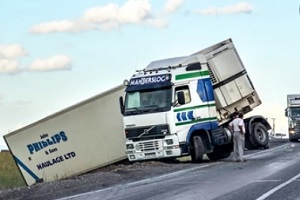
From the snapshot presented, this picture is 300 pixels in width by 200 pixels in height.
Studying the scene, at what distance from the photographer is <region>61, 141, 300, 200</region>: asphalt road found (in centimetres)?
1395

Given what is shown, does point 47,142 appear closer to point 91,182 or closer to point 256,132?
point 91,182

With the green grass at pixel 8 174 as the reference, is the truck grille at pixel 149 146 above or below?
above

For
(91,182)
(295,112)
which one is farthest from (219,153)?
(295,112)

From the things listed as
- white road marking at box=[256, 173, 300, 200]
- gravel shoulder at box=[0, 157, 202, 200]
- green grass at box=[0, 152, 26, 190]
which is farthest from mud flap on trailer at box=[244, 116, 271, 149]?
white road marking at box=[256, 173, 300, 200]

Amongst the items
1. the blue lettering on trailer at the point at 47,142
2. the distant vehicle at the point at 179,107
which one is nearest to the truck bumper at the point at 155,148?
the distant vehicle at the point at 179,107

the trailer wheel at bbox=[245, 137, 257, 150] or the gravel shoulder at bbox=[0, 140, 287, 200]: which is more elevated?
the trailer wheel at bbox=[245, 137, 257, 150]

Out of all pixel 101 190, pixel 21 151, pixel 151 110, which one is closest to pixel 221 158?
pixel 151 110

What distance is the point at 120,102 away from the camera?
24.2m

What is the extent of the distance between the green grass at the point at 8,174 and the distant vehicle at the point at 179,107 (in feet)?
15.1

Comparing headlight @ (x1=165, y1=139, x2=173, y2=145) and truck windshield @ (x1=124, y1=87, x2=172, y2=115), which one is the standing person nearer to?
headlight @ (x1=165, y1=139, x2=173, y2=145)

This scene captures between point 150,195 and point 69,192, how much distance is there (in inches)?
118

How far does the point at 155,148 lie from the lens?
79.7 ft

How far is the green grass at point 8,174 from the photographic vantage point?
25758 mm

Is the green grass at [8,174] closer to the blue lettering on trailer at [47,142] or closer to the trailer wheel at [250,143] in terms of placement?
the blue lettering on trailer at [47,142]
